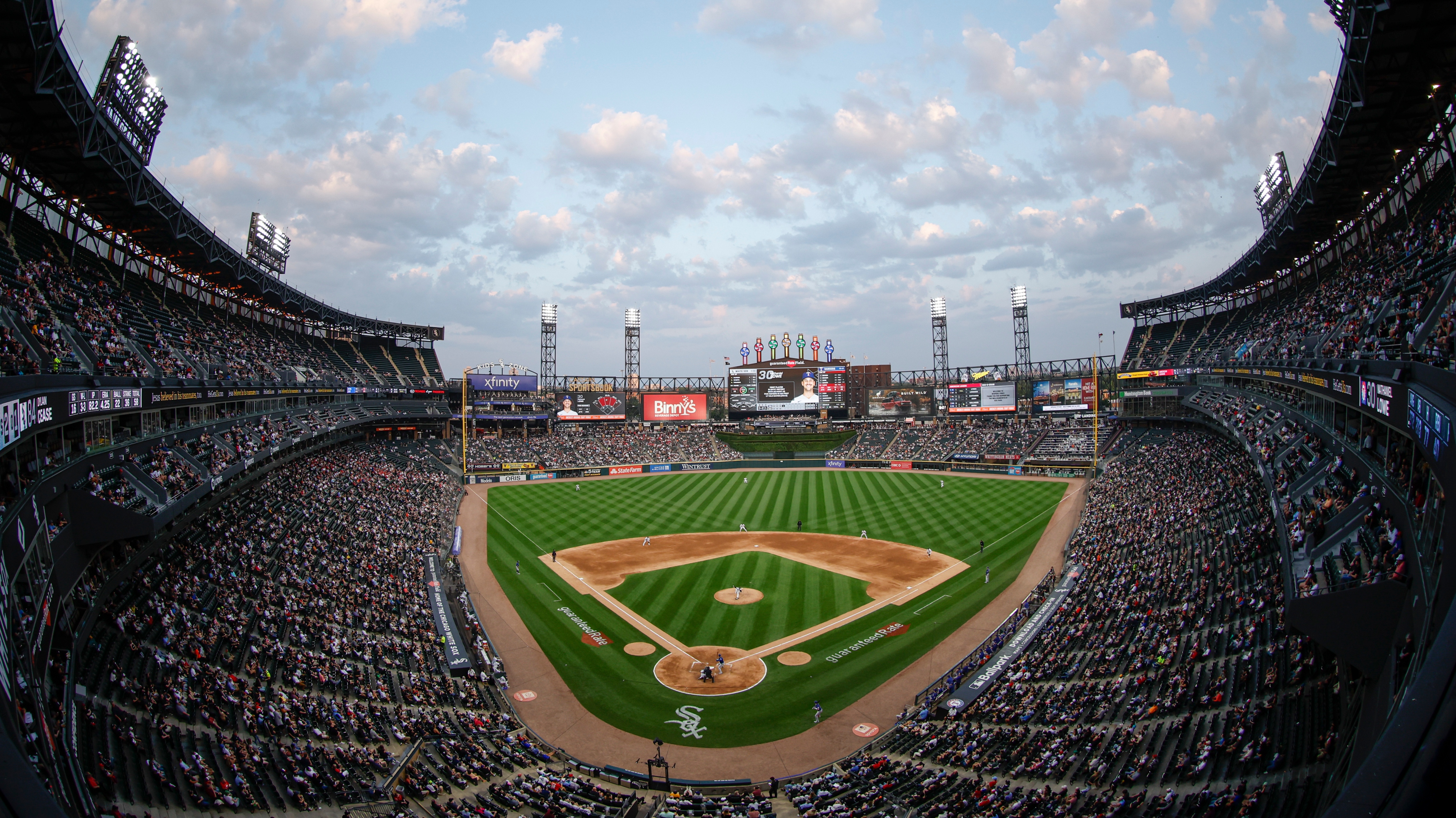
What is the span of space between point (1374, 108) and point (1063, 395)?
176ft

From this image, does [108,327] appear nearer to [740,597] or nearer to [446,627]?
[446,627]

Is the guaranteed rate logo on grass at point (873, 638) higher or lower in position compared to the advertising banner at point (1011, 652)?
lower

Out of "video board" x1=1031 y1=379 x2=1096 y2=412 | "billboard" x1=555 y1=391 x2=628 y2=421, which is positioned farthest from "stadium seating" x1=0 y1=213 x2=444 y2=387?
"video board" x1=1031 y1=379 x2=1096 y2=412

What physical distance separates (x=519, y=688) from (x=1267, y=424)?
29.8m

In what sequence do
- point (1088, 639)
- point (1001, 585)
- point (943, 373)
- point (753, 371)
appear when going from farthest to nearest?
point (943, 373) → point (753, 371) → point (1001, 585) → point (1088, 639)

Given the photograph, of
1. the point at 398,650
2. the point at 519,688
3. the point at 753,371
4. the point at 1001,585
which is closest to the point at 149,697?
the point at 398,650

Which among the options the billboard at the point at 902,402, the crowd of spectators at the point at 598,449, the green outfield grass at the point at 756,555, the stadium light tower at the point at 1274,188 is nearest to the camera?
the green outfield grass at the point at 756,555

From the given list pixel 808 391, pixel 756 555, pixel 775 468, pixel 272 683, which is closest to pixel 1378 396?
pixel 272 683

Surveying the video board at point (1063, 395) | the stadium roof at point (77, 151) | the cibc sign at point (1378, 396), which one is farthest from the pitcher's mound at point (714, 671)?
the video board at point (1063, 395)

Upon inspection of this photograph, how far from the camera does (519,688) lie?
77.4ft

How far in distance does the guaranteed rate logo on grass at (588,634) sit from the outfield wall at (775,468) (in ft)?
118

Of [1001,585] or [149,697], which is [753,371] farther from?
[149,697]

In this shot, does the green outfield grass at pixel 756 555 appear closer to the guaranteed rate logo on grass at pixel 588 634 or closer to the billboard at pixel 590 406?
the guaranteed rate logo on grass at pixel 588 634

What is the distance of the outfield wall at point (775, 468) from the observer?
63.0 meters
